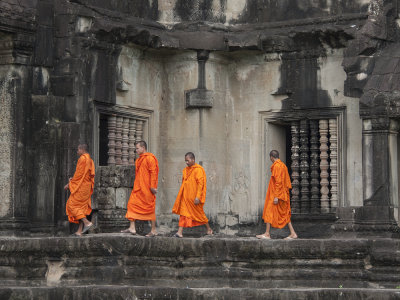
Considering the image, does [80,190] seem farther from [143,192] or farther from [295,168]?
[295,168]

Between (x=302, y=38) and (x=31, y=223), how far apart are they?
19.0 feet

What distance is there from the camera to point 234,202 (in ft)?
70.7

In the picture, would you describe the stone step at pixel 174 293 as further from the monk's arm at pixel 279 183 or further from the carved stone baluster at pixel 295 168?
the carved stone baluster at pixel 295 168

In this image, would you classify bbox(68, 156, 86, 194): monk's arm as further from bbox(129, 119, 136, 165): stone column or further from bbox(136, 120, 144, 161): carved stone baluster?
bbox(136, 120, 144, 161): carved stone baluster

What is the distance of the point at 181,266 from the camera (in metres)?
16.9

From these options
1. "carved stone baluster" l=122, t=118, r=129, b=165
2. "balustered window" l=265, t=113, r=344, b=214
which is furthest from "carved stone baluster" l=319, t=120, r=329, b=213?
"carved stone baluster" l=122, t=118, r=129, b=165

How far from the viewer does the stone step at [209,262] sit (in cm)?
1653

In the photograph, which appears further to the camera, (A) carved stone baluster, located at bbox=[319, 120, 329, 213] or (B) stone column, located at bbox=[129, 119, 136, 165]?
(B) stone column, located at bbox=[129, 119, 136, 165]

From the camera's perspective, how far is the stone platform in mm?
16391

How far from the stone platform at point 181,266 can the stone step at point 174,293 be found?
14mm

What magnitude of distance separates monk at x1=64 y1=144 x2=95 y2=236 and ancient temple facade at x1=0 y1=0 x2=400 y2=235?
240mm

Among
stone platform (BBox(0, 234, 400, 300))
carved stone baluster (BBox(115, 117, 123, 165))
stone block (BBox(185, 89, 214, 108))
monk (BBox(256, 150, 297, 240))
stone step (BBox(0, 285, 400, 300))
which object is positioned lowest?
stone step (BBox(0, 285, 400, 300))

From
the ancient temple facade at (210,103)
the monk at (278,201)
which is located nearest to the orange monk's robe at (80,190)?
the ancient temple facade at (210,103)

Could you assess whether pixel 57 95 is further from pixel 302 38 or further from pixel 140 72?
pixel 302 38
